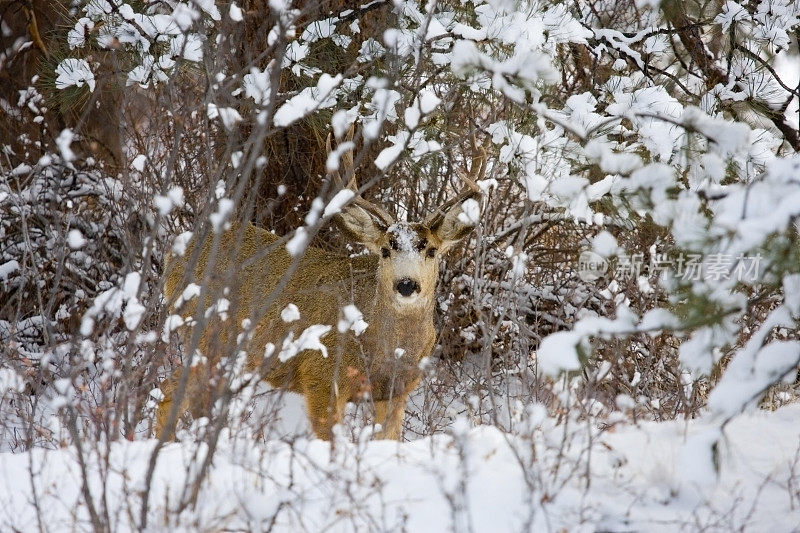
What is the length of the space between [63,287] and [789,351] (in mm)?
7118

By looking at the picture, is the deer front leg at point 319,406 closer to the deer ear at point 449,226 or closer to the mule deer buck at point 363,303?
the mule deer buck at point 363,303

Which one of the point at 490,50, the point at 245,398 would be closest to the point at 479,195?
the point at 490,50

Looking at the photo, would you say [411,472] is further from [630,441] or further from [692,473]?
[692,473]

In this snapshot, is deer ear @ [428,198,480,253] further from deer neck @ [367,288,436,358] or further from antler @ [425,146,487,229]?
deer neck @ [367,288,436,358]

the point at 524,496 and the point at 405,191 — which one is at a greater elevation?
the point at 405,191

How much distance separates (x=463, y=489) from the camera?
10.2 feet

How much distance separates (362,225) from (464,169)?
6.65 ft

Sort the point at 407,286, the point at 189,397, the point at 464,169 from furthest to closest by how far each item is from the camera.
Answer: the point at 464,169 < the point at 407,286 < the point at 189,397

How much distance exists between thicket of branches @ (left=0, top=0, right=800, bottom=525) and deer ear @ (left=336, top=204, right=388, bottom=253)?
28 cm

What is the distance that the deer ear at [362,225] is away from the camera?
6.29m

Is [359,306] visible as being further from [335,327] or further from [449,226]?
[449,226]

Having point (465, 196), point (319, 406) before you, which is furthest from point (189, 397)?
point (465, 196)

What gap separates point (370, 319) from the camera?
6.33 metres

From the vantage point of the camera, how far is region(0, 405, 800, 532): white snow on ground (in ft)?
10.9
